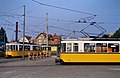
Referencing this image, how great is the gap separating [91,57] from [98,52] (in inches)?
34.8

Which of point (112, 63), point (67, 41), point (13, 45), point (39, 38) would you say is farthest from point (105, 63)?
point (39, 38)

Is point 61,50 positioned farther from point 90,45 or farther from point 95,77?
point 95,77

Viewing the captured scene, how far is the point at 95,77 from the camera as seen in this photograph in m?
16.2

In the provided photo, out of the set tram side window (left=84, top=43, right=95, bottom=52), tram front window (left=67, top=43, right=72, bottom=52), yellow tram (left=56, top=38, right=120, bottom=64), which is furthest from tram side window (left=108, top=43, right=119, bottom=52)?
tram front window (left=67, top=43, right=72, bottom=52)

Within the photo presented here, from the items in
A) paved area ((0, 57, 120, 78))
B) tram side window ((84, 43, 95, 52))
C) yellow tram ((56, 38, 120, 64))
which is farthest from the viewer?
tram side window ((84, 43, 95, 52))

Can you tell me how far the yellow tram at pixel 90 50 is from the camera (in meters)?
29.0

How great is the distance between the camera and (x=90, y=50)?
29.4 m

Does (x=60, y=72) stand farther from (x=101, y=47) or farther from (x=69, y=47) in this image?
(x=101, y=47)

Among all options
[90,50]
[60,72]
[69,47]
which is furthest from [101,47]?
[60,72]

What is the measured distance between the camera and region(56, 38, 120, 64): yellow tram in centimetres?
2905

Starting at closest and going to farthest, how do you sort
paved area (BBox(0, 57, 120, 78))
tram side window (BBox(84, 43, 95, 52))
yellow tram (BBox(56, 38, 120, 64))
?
paved area (BBox(0, 57, 120, 78)), yellow tram (BBox(56, 38, 120, 64)), tram side window (BBox(84, 43, 95, 52))

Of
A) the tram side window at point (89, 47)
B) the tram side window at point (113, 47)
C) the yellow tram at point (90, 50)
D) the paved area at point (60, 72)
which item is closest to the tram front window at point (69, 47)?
the yellow tram at point (90, 50)

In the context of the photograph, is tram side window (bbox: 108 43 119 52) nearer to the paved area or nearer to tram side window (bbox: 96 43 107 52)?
tram side window (bbox: 96 43 107 52)

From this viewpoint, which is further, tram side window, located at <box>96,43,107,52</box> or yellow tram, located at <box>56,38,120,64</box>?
tram side window, located at <box>96,43,107,52</box>
